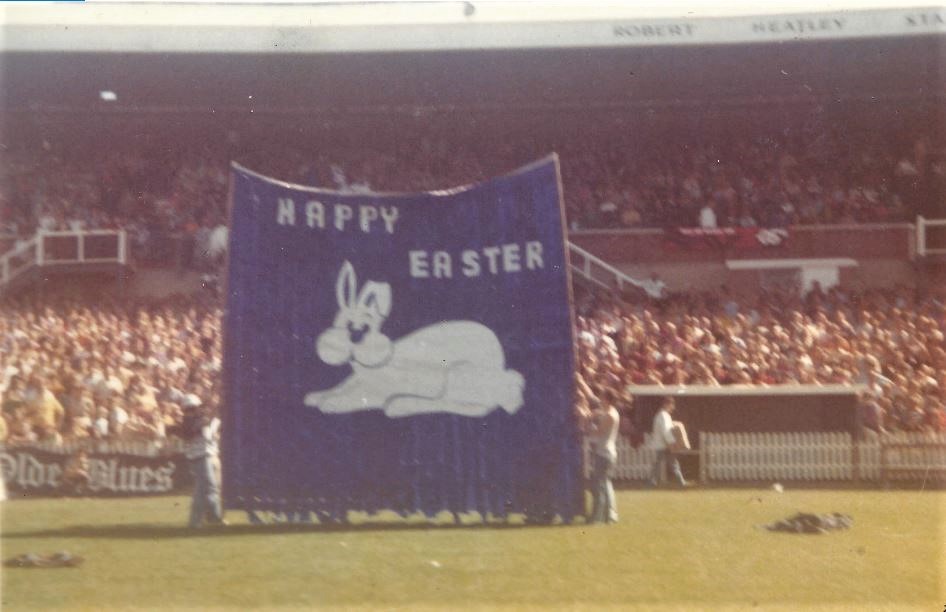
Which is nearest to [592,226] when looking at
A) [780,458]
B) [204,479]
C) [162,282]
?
[780,458]

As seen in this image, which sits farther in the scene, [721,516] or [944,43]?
[944,43]

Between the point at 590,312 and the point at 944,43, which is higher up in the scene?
the point at 944,43

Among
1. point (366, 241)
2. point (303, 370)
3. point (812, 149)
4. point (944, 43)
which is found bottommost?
point (303, 370)

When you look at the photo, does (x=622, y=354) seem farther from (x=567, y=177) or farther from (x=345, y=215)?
(x=345, y=215)

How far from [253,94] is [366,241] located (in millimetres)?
13875

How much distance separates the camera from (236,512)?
1283 cm

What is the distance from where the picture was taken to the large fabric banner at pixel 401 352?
11898 millimetres

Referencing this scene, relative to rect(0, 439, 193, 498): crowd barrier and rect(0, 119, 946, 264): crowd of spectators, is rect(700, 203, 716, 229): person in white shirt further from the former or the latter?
rect(0, 439, 193, 498): crowd barrier

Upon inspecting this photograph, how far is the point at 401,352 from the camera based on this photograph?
39.4 feet

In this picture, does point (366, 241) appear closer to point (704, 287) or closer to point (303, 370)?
point (303, 370)

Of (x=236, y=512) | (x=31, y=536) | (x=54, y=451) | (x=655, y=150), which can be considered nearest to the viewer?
(x=31, y=536)

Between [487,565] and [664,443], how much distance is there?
23.3 ft

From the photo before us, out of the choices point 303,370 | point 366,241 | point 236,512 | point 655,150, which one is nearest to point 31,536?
point 236,512

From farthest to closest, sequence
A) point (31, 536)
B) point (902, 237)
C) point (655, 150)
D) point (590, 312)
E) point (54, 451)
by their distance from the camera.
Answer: point (655, 150)
point (902, 237)
point (590, 312)
point (54, 451)
point (31, 536)
